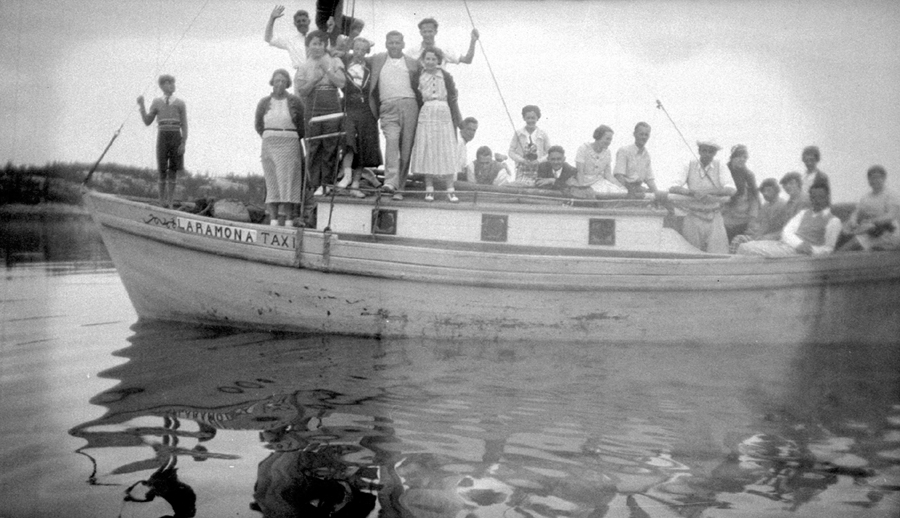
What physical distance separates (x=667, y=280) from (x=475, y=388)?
2.15m

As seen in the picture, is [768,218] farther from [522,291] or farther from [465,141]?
[465,141]

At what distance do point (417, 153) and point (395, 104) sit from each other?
443 mm

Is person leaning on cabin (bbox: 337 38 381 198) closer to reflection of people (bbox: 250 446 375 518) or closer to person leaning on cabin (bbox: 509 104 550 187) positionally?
person leaning on cabin (bbox: 509 104 550 187)

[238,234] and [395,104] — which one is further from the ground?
[395,104]

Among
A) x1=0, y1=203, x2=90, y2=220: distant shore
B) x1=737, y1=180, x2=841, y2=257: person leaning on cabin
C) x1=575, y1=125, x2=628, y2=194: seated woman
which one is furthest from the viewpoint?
x1=575, y1=125, x2=628, y2=194: seated woman

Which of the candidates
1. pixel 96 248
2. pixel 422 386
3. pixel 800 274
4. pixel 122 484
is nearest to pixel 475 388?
pixel 422 386

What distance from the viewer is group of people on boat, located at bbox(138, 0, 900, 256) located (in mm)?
5473

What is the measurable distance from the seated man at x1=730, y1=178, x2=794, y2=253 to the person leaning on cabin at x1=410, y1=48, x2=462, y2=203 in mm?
2485

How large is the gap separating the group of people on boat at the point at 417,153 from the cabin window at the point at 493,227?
1.11 feet

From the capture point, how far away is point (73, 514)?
2486 mm

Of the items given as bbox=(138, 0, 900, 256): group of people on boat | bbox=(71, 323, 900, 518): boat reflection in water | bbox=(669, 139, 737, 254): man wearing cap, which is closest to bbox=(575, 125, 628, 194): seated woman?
bbox=(138, 0, 900, 256): group of people on boat

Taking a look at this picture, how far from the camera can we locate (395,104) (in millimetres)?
5742

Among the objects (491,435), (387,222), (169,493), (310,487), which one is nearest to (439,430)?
(491,435)

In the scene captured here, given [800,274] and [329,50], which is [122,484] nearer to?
[329,50]
